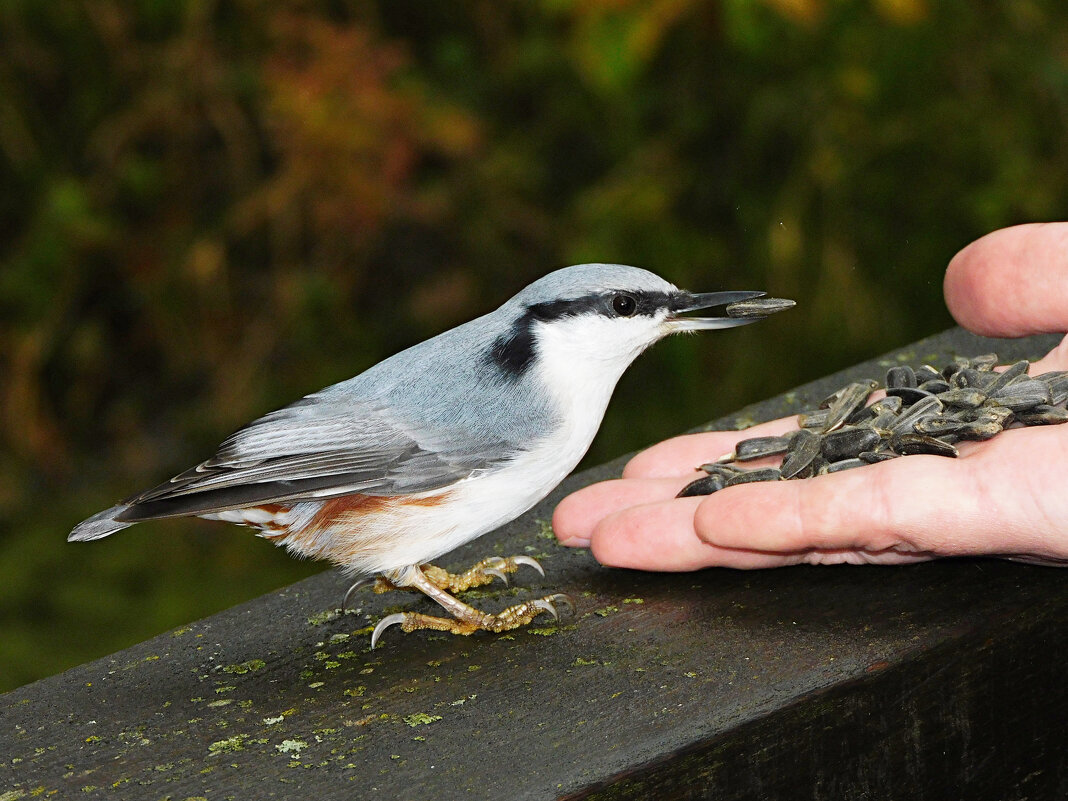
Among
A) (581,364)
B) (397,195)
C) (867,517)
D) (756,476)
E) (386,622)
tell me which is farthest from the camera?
(397,195)

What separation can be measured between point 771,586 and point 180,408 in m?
3.84

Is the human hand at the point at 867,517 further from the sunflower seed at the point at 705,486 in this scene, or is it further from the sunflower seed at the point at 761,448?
the sunflower seed at the point at 761,448

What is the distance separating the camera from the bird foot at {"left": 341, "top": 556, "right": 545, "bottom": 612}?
203cm

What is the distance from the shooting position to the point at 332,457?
6.51ft

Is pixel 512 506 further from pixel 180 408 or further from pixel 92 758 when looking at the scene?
pixel 180 408

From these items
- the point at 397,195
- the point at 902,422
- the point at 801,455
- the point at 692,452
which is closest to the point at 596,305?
the point at 692,452

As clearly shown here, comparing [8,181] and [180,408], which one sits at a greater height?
[8,181]

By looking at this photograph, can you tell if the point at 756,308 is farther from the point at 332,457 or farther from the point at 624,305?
the point at 332,457

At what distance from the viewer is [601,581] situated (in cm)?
192

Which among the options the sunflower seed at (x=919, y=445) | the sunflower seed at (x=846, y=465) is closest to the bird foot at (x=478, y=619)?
the sunflower seed at (x=846, y=465)

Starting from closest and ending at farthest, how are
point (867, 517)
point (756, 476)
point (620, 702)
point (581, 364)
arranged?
point (620, 702) → point (867, 517) → point (756, 476) → point (581, 364)

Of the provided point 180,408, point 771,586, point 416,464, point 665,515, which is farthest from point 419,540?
point 180,408

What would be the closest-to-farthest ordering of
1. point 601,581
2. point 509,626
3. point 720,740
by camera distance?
point 720,740
point 509,626
point 601,581

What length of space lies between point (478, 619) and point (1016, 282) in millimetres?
1172
